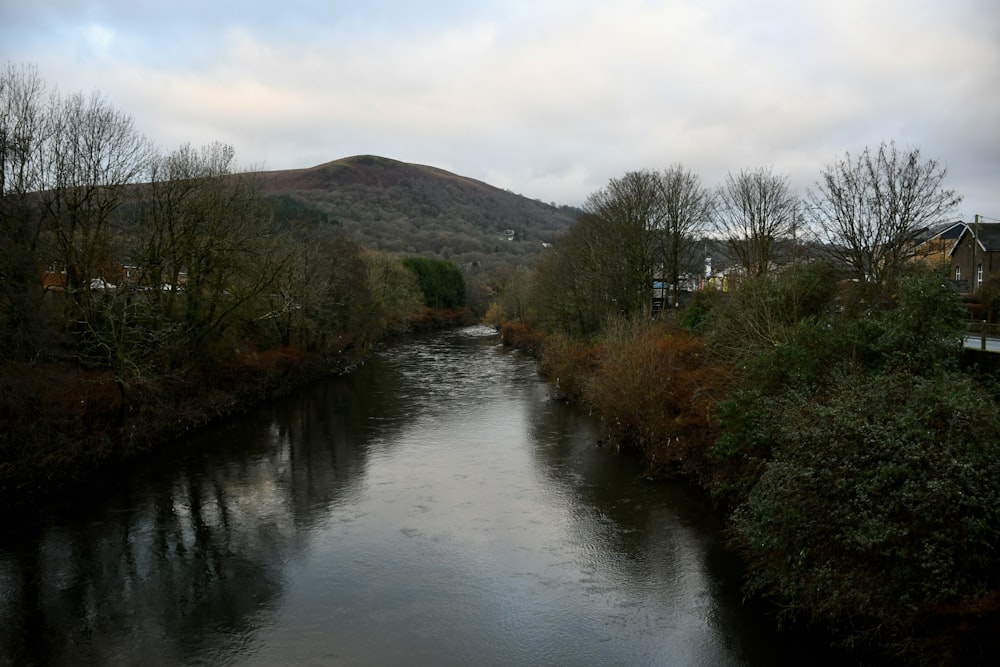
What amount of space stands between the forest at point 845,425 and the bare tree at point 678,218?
17.9 ft

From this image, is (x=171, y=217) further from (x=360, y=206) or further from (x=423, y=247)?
(x=360, y=206)

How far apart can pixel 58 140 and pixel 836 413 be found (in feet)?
83.2

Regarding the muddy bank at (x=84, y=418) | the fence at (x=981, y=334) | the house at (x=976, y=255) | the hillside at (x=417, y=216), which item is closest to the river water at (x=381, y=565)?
the muddy bank at (x=84, y=418)

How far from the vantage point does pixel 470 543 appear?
15742 mm

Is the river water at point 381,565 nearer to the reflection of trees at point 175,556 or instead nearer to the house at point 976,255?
the reflection of trees at point 175,556

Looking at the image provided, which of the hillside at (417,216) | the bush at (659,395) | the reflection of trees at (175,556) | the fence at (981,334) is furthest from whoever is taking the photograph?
the hillside at (417,216)

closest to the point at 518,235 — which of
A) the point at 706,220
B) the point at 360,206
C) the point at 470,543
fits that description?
the point at 360,206

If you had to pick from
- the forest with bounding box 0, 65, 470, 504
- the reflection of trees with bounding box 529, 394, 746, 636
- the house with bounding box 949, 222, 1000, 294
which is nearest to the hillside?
the house with bounding box 949, 222, 1000, 294

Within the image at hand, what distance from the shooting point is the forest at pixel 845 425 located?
977 centimetres

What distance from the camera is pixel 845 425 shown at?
11117 millimetres

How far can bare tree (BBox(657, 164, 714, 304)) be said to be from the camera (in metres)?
36.4

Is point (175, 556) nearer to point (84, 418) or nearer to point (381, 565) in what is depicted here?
point (381, 565)

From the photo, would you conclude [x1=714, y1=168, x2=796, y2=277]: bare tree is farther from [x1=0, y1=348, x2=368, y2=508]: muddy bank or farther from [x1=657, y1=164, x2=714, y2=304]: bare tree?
[x1=0, y1=348, x2=368, y2=508]: muddy bank

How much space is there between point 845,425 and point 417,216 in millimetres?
156940
